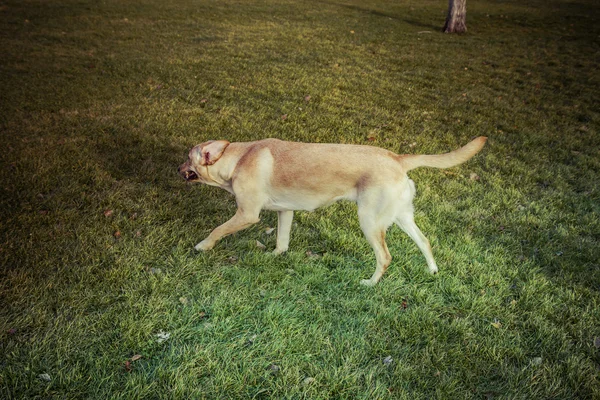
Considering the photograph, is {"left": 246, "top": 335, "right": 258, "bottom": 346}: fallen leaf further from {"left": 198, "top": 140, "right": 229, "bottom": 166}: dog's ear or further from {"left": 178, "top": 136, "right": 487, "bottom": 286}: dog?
{"left": 198, "top": 140, "right": 229, "bottom": 166}: dog's ear

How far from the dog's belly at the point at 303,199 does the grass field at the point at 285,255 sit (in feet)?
2.13

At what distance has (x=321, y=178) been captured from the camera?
3.89 meters

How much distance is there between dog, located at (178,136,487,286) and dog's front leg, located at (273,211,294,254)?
0.33 metres

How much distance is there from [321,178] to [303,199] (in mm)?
325

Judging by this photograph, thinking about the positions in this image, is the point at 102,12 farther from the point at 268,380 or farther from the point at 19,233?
the point at 268,380

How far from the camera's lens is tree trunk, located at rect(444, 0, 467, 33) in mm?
17594

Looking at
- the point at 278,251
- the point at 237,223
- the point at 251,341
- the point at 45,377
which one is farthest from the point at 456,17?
the point at 45,377

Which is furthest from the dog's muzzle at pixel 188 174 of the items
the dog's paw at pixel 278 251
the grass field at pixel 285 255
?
the dog's paw at pixel 278 251

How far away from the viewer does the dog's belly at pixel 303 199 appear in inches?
157

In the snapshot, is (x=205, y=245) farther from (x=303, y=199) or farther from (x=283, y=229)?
(x=303, y=199)

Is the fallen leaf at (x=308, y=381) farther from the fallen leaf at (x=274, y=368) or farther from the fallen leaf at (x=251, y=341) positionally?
the fallen leaf at (x=251, y=341)

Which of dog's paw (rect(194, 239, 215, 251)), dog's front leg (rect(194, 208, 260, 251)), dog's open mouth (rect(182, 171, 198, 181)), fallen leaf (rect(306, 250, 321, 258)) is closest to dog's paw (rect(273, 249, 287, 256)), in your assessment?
fallen leaf (rect(306, 250, 321, 258))

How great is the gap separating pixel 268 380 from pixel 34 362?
5.66 ft

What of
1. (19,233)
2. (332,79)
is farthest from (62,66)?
(19,233)
